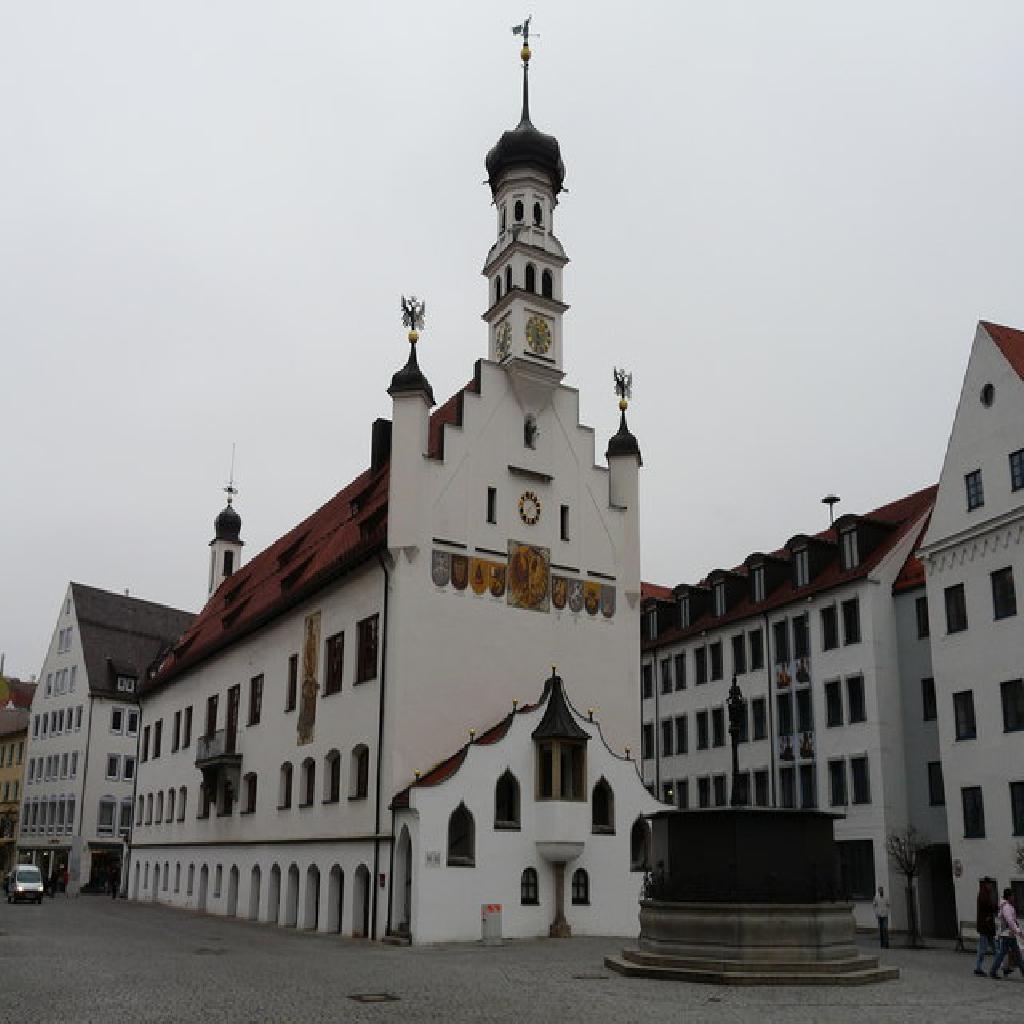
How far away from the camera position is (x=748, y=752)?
1951 inches

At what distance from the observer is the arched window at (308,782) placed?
126ft

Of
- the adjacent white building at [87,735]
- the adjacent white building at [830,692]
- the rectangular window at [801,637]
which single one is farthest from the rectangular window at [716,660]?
the adjacent white building at [87,735]

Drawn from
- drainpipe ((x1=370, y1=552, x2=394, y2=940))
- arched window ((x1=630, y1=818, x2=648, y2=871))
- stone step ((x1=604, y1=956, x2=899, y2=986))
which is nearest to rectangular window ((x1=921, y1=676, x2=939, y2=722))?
arched window ((x1=630, y1=818, x2=648, y2=871))

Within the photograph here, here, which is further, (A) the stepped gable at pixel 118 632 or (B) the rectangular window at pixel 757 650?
(A) the stepped gable at pixel 118 632

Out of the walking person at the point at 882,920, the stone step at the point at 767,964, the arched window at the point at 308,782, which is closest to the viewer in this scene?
the stone step at the point at 767,964

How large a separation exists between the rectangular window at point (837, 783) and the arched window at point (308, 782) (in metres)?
19.4

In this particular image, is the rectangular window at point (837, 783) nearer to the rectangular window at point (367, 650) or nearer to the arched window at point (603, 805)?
the arched window at point (603, 805)

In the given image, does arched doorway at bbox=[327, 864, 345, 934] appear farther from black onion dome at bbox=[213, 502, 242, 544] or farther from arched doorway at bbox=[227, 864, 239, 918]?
black onion dome at bbox=[213, 502, 242, 544]

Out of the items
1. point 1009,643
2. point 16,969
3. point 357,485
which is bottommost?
point 16,969

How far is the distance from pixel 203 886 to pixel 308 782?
1255cm

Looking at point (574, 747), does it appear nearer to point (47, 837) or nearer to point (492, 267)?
point (492, 267)

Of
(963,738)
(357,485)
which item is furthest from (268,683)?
(963,738)

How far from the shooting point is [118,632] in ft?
272

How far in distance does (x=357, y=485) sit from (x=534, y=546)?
11897 millimetres
